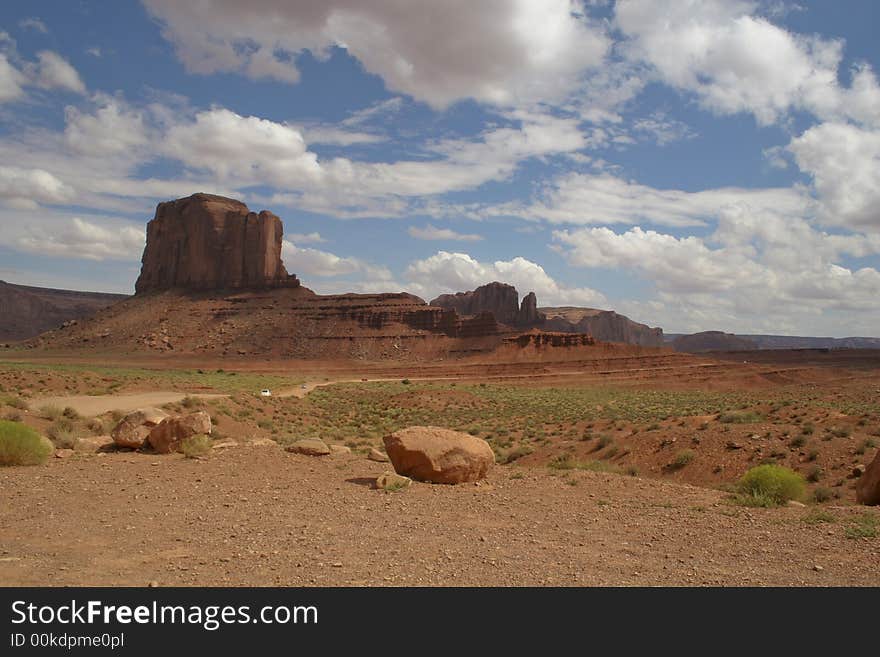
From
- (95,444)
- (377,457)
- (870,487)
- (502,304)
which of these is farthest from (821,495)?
(502,304)

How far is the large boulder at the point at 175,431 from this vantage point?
14555mm

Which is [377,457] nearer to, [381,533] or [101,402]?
[381,533]

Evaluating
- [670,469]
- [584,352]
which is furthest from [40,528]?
[584,352]

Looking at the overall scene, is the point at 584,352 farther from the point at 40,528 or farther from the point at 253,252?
the point at 40,528

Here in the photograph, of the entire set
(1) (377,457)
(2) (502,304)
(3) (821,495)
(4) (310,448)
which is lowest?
(3) (821,495)

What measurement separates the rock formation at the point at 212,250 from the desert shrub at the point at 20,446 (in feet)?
364

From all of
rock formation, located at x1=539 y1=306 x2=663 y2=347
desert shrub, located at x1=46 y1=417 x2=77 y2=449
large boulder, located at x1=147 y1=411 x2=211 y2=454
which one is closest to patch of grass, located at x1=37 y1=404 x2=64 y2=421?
desert shrub, located at x1=46 y1=417 x2=77 y2=449

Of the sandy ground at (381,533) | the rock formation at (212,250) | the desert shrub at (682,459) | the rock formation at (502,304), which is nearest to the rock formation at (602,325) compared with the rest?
the rock formation at (502,304)

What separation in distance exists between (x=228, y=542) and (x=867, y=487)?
1135 cm

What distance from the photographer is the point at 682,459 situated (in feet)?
58.3

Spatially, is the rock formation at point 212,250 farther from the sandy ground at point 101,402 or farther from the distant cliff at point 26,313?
the sandy ground at point 101,402

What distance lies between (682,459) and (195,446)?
1294cm

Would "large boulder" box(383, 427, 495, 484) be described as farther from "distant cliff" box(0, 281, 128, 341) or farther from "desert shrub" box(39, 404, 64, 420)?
"distant cliff" box(0, 281, 128, 341)

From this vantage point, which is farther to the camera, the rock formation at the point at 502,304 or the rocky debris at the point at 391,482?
the rock formation at the point at 502,304
